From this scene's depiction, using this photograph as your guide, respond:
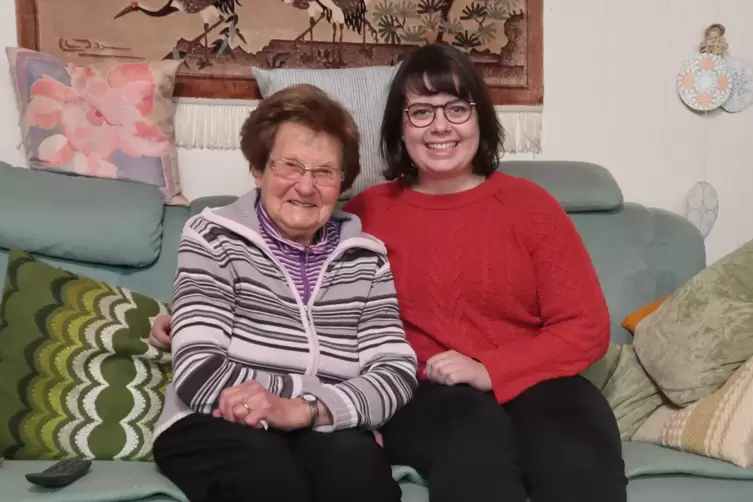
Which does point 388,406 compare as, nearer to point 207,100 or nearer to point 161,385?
point 161,385

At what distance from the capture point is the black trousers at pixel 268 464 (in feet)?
3.58

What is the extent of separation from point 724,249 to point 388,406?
1628 mm

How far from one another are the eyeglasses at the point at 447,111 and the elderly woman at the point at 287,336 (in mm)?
180

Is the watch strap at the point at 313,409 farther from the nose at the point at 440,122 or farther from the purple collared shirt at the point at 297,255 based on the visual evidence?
the nose at the point at 440,122

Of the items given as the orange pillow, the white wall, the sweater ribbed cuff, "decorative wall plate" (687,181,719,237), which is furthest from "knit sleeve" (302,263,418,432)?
"decorative wall plate" (687,181,719,237)

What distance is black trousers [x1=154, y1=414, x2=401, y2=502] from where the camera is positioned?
109 cm

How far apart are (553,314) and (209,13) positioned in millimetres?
1255

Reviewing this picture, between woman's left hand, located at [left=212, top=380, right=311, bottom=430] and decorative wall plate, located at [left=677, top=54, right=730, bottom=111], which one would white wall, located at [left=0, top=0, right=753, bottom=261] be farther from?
woman's left hand, located at [left=212, top=380, right=311, bottom=430]

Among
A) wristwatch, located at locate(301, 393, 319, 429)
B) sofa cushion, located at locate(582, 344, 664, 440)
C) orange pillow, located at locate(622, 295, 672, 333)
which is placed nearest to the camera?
wristwatch, located at locate(301, 393, 319, 429)

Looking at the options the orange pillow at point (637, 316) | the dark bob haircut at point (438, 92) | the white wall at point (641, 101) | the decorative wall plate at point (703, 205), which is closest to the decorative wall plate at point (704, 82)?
the white wall at point (641, 101)

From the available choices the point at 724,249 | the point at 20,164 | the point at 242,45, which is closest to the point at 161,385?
the point at 20,164

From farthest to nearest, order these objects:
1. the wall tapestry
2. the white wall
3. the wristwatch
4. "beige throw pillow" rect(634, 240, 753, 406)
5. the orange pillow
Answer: the white wall < the wall tapestry < the orange pillow < "beige throw pillow" rect(634, 240, 753, 406) < the wristwatch

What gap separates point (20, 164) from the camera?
6.32 ft

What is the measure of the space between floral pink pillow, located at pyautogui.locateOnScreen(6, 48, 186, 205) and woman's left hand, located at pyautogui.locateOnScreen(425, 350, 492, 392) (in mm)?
920
